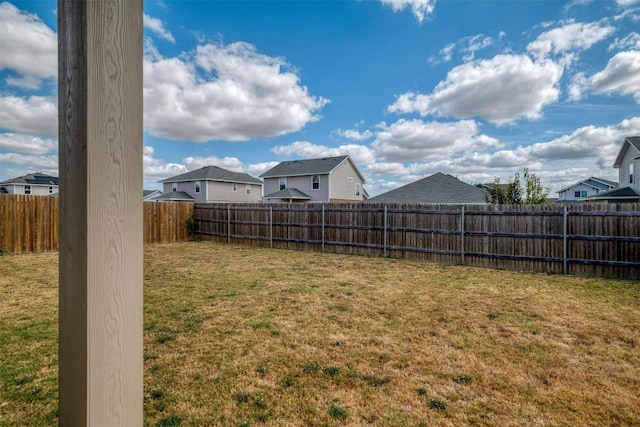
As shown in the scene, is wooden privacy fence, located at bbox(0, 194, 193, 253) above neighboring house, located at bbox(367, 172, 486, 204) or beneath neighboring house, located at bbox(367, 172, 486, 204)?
beneath

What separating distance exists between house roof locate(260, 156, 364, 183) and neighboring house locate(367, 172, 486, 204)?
4.60m

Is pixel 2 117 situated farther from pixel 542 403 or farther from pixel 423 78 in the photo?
pixel 423 78

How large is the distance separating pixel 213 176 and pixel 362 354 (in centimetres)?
2733

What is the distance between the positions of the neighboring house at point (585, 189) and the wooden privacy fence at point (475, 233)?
27.5 metres

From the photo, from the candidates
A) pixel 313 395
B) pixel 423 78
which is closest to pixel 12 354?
pixel 313 395

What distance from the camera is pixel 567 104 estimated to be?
13148 millimetres

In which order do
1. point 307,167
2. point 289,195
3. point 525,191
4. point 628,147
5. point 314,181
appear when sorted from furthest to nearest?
point 307,167 < point 314,181 < point 289,195 < point 628,147 < point 525,191

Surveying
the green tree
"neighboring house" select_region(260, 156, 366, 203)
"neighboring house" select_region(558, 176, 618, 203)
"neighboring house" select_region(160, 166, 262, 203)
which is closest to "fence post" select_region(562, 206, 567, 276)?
the green tree

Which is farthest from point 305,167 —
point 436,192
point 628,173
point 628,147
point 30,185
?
point 30,185

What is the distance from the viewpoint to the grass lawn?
2.39 metres

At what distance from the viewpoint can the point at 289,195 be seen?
1017 inches

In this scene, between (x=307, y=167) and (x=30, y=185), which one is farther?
(x=30, y=185)

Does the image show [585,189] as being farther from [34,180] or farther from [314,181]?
[34,180]

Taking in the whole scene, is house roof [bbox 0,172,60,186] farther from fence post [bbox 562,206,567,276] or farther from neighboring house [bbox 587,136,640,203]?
neighboring house [bbox 587,136,640,203]
